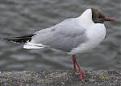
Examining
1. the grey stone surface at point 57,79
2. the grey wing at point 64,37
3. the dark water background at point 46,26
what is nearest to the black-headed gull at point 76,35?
the grey wing at point 64,37

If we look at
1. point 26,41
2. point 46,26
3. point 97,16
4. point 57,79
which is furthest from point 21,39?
point 46,26

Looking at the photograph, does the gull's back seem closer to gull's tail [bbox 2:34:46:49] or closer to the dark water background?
gull's tail [bbox 2:34:46:49]

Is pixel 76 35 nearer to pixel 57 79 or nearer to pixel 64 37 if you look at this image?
pixel 64 37

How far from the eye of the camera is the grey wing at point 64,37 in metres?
5.50

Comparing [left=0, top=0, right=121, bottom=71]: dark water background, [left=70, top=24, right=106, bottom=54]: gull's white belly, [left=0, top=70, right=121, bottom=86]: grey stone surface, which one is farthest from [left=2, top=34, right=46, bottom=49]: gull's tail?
[left=0, top=0, right=121, bottom=71]: dark water background

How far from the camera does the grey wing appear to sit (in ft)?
18.0

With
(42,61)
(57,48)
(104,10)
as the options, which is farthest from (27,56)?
(57,48)

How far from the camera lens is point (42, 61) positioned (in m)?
9.05

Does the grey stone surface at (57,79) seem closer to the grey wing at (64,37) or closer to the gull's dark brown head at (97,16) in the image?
the grey wing at (64,37)

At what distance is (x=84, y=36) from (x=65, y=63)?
354 cm

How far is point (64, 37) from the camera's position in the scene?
220 inches

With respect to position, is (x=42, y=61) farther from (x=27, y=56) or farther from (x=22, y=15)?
(x=22, y=15)

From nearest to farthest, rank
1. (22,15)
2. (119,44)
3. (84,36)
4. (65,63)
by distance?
(84,36) < (65,63) < (119,44) < (22,15)

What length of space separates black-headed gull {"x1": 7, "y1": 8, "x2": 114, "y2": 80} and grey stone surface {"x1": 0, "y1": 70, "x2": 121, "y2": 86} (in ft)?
0.44
